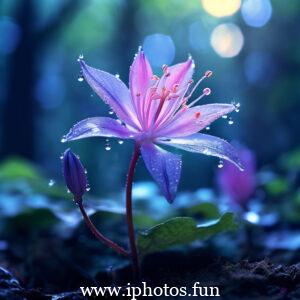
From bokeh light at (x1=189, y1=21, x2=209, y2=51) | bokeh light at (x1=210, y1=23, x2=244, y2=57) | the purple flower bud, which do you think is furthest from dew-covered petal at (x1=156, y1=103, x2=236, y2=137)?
bokeh light at (x1=189, y1=21, x2=209, y2=51)

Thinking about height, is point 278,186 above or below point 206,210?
above

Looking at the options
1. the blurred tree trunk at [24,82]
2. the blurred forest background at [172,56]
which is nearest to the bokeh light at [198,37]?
the blurred forest background at [172,56]

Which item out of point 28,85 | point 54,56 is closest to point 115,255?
point 28,85

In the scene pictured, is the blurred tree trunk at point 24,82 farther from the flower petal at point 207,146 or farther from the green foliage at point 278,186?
the flower petal at point 207,146

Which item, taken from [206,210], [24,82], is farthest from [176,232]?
[24,82]

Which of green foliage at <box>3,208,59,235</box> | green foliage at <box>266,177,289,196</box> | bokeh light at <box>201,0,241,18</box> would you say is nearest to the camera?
green foliage at <box>3,208,59,235</box>

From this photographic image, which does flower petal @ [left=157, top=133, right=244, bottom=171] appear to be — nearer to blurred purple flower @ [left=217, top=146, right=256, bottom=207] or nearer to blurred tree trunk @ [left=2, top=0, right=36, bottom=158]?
blurred purple flower @ [left=217, top=146, right=256, bottom=207]

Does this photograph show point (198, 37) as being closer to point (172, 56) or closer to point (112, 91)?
point (172, 56)

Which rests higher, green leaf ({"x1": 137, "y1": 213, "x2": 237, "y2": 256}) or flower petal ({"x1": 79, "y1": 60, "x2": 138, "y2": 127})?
flower petal ({"x1": 79, "y1": 60, "x2": 138, "y2": 127})
